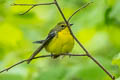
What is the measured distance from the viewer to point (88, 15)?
4.95 meters

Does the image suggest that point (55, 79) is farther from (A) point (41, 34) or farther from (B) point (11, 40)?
(A) point (41, 34)

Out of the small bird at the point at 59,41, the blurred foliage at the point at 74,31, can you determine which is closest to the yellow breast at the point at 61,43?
the small bird at the point at 59,41

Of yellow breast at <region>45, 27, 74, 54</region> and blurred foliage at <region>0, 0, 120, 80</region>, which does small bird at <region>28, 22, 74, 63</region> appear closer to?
yellow breast at <region>45, 27, 74, 54</region>

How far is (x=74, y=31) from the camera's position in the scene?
17.4 ft

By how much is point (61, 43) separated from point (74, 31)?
0.22 metres

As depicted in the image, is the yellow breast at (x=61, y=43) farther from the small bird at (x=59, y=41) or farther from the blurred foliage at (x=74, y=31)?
the blurred foliage at (x=74, y=31)

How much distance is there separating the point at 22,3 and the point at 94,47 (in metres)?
3.78

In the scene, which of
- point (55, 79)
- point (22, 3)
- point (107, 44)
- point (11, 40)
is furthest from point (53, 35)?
point (22, 3)

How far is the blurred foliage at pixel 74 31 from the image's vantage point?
4488 mm

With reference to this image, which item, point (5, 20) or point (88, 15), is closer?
point (88, 15)

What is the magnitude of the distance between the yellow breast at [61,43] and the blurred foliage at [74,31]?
0.15 meters

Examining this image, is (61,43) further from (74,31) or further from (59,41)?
(74,31)

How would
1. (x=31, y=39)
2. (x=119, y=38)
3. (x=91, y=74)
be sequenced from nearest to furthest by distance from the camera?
(x=91, y=74)
(x=119, y=38)
(x=31, y=39)

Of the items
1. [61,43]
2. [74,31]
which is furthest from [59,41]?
[74,31]
